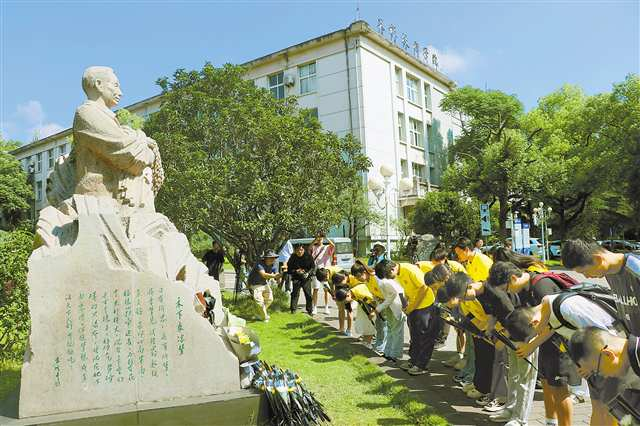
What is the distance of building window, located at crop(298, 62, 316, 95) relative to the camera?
2631cm

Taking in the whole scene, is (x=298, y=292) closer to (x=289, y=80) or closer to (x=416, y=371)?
(x=416, y=371)

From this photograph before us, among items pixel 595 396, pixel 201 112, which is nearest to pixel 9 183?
pixel 201 112

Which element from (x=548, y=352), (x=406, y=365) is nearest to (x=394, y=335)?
(x=406, y=365)

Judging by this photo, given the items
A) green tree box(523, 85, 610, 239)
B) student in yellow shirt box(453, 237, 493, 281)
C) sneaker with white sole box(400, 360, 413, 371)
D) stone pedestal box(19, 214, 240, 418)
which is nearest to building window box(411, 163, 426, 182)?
green tree box(523, 85, 610, 239)

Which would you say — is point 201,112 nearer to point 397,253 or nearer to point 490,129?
point 397,253

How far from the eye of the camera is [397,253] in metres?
24.7

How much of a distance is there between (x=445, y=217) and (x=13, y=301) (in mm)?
20641

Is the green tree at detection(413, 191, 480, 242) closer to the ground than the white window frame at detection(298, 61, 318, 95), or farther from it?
closer to the ground

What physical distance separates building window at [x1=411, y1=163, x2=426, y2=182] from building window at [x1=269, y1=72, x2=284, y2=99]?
874 centimetres

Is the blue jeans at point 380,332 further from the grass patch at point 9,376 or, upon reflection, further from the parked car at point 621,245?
the parked car at point 621,245

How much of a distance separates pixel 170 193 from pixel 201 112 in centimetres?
289

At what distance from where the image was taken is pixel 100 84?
17.1 ft

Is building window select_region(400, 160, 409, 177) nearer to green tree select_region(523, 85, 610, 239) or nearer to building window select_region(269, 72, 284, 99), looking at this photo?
green tree select_region(523, 85, 610, 239)

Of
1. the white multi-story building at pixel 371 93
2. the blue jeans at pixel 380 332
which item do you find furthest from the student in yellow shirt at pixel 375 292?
the white multi-story building at pixel 371 93
